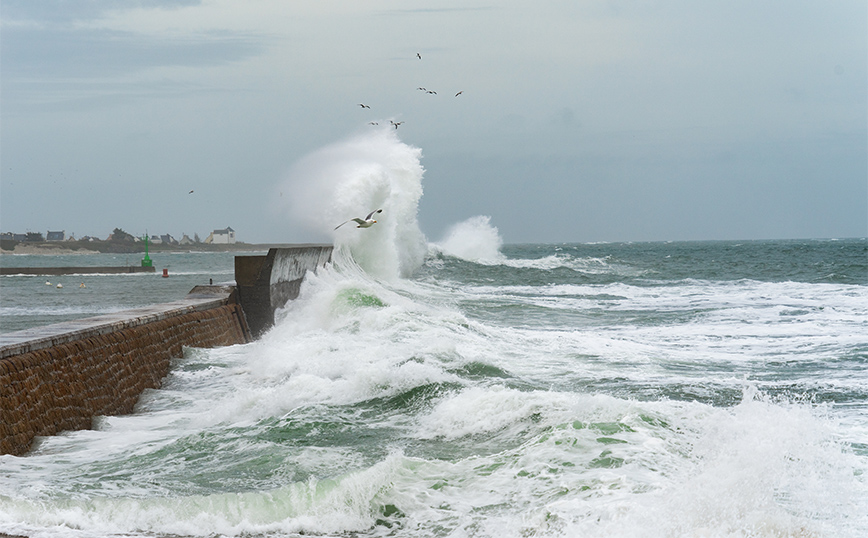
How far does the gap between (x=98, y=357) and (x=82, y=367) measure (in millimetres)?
394

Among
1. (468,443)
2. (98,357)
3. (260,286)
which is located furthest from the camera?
(260,286)

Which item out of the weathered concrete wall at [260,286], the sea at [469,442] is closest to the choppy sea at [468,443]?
the sea at [469,442]

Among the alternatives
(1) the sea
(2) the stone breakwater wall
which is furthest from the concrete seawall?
(1) the sea

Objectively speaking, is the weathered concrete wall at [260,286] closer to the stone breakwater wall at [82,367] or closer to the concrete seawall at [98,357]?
the concrete seawall at [98,357]

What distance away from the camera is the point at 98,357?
7.41 m

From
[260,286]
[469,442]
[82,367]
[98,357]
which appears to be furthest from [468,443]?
[260,286]

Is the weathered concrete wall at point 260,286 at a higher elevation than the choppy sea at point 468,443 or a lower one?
higher

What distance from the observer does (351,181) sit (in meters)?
25.0

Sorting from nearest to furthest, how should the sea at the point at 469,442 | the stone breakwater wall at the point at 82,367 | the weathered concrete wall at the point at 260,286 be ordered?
the sea at the point at 469,442 → the stone breakwater wall at the point at 82,367 → the weathered concrete wall at the point at 260,286

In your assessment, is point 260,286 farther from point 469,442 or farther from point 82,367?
point 469,442

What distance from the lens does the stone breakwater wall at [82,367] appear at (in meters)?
5.85

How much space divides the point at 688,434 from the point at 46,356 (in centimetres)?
494

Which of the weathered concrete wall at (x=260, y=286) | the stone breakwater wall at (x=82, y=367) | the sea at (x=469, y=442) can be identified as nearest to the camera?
the sea at (x=469, y=442)

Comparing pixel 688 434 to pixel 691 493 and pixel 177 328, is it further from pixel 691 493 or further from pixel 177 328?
pixel 177 328
